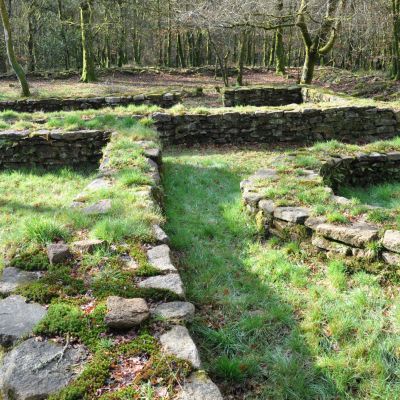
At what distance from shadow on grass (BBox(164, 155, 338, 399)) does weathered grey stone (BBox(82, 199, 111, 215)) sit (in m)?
0.83

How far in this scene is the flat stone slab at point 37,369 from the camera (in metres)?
2.22

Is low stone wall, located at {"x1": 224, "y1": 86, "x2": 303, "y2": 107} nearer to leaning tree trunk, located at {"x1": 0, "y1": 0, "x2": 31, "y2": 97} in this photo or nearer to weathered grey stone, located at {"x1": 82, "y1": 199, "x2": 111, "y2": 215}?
leaning tree trunk, located at {"x1": 0, "y1": 0, "x2": 31, "y2": 97}

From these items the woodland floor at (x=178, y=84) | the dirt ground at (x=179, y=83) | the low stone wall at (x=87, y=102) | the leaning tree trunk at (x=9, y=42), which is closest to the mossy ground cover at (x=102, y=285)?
the low stone wall at (x=87, y=102)

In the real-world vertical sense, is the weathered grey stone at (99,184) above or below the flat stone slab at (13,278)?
above

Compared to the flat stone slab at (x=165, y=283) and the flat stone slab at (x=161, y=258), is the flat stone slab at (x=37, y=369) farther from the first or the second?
the flat stone slab at (x=161, y=258)

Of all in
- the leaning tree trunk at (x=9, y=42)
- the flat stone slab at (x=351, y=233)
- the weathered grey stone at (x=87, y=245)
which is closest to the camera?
the weathered grey stone at (x=87, y=245)

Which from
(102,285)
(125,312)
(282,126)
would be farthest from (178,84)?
(125,312)

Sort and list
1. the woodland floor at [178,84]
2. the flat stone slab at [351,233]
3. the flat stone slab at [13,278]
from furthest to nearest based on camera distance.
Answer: the woodland floor at [178,84] < the flat stone slab at [351,233] < the flat stone slab at [13,278]

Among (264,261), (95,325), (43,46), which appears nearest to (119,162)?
(264,261)

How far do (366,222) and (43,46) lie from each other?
102ft

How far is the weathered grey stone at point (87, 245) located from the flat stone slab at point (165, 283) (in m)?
0.65

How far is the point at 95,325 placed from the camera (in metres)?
2.73

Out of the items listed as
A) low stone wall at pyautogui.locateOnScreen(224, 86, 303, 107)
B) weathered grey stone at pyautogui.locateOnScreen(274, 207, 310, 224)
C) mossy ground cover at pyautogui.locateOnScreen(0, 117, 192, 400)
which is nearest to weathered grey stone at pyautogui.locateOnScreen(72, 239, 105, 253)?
mossy ground cover at pyautogui.locateOnScreen(0, 117, 192, 400)

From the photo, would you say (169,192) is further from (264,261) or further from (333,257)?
(333,257)
